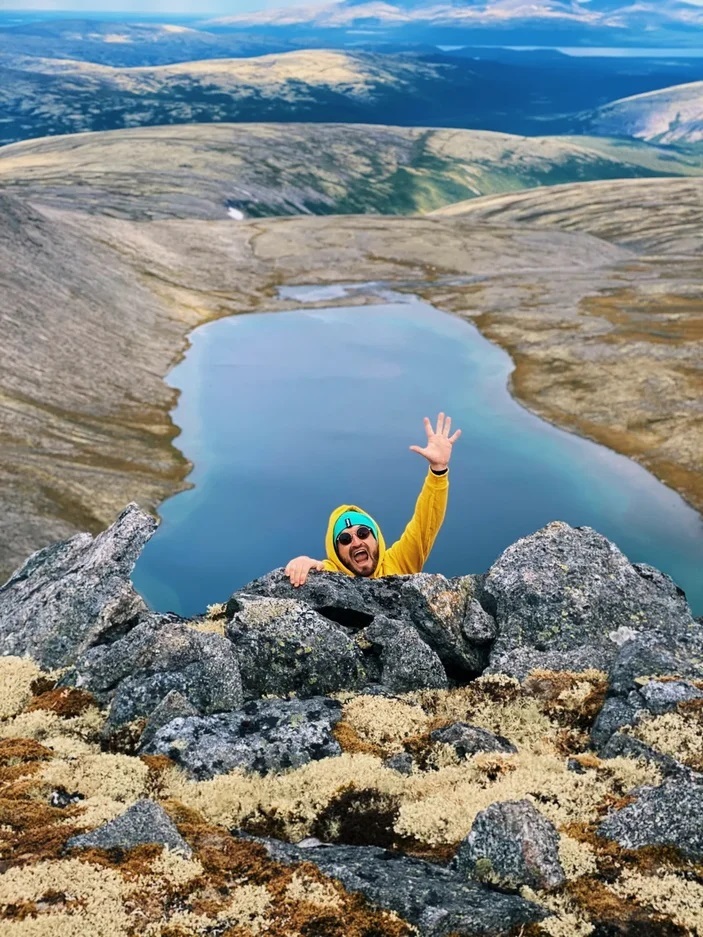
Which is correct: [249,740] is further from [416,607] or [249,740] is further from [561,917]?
[561,917]

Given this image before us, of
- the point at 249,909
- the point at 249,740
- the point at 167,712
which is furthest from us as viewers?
the point at 167,712

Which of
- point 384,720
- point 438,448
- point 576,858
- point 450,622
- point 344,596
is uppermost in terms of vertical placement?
point 438,448

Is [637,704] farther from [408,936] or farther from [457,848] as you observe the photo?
[408,936]

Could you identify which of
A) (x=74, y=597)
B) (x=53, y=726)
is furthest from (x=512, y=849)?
(x=74, y=597)

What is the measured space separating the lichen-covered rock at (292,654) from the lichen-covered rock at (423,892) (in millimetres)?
5602

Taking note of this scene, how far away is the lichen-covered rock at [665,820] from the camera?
13.9m

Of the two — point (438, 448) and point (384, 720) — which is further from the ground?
point (438, 448)

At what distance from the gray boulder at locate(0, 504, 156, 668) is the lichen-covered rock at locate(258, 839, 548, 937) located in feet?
28.4

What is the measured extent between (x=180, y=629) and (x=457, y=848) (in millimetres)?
8473

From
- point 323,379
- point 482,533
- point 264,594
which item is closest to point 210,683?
point 264,594

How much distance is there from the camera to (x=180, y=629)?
19922 mm

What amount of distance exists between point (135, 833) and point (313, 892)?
10.7 feet

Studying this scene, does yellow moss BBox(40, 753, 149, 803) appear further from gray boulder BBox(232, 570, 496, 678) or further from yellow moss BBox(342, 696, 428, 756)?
gray boulder BBox(232, 570, 496, 678)

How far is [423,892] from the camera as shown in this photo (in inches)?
518
